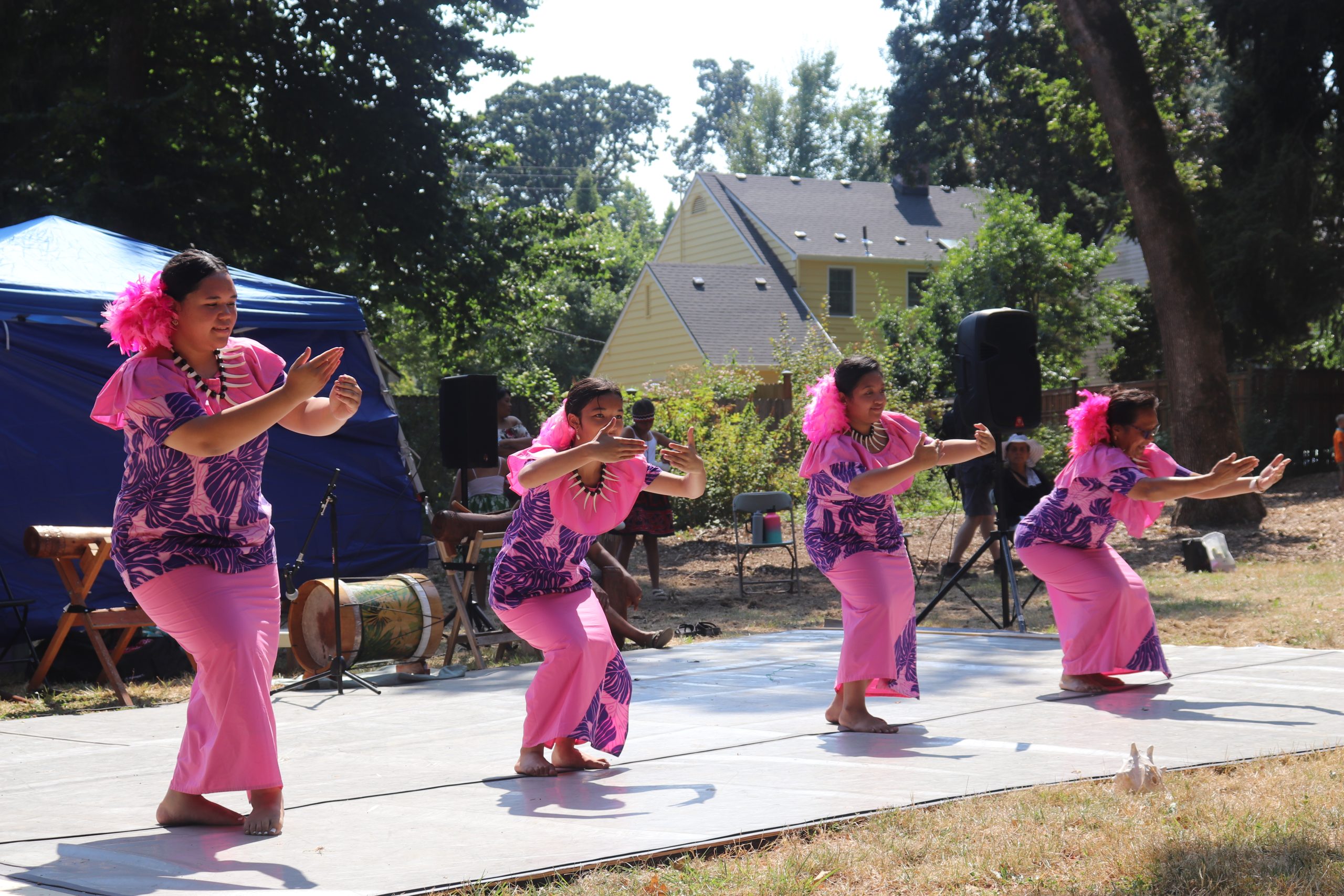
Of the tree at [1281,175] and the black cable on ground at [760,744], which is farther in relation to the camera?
the tree at [1281,175]

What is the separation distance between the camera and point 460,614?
8109 millimetres

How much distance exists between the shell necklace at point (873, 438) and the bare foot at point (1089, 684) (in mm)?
1688

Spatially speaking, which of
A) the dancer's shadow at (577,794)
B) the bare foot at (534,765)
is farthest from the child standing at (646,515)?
the dancer's shadow at (577,794)

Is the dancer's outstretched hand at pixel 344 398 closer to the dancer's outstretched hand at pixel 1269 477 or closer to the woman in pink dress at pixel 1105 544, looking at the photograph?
the woman in pink dress at pixel 1105 544

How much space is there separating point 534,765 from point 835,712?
58.7 inches

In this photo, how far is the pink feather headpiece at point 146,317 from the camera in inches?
150

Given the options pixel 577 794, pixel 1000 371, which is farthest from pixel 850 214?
pixel 577 794

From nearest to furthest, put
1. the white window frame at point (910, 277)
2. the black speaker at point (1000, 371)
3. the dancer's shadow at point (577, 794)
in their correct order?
the dancer's shadow at point (577, 794) → the black speaker at point (1000, 371) → the white window frame at point (910, 277)

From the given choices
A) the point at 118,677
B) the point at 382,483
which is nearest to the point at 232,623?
the point at 118,677

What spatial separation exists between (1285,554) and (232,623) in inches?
471

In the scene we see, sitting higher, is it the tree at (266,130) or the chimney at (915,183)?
the chimney at (915,183)

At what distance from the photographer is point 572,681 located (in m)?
4.78

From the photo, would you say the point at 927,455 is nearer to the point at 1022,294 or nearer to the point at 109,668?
the point at 109,668

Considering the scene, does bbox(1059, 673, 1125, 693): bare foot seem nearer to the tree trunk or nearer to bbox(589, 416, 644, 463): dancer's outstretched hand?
bbox(589, 416, 644, 463): dancer's outstretched hand
